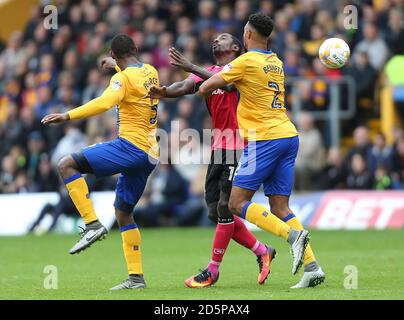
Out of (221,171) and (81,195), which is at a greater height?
(221,171)

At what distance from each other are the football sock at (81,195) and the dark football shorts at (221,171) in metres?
1.49

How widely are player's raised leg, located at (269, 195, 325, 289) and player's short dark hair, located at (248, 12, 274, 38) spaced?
5.59 ft

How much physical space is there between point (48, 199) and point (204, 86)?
12.1 metres

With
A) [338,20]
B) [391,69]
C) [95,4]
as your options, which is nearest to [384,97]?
[391,69]

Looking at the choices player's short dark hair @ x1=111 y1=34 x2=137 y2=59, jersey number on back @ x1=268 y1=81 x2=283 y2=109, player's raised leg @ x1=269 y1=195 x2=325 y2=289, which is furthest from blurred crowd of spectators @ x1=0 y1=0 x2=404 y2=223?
player's short dark hair @ x1=111 y1=34 x2=137 y2=59

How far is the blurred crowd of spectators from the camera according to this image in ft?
68.3

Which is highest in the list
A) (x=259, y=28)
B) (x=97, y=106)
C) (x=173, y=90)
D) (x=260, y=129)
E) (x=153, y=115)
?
(x=259, y=28)

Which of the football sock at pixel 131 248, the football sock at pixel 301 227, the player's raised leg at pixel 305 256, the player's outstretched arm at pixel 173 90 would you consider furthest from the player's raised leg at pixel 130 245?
the football sock at pixel 301 227

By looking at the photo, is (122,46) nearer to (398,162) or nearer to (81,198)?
(81,198)

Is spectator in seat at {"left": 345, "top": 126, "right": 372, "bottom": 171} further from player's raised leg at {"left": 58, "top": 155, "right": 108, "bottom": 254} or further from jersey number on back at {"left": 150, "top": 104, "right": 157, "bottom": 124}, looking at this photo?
player's raised leg at {"left": 58, "top": 155, "right": 108, "bottom": 254}

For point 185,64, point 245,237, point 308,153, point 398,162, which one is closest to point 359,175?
point 398,162

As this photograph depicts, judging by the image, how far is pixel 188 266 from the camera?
13.6 m

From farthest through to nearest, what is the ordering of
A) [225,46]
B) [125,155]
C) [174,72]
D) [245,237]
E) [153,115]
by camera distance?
[174,72], [245,237], [225,46], [153,115], [125,155]

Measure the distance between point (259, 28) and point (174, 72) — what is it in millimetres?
12705
